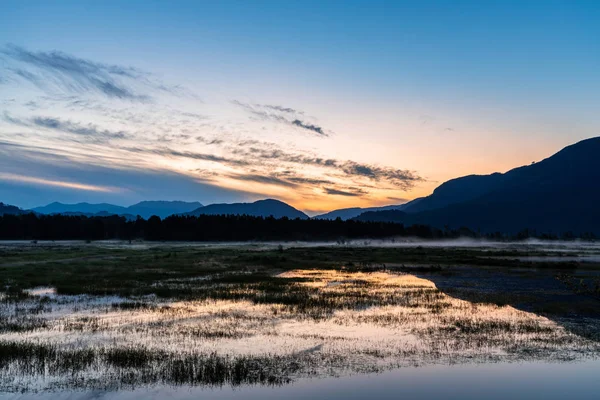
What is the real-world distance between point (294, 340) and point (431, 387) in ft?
25.8

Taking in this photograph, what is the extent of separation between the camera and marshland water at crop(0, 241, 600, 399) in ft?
52.9

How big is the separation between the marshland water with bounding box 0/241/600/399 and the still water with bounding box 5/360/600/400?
0.22 ft

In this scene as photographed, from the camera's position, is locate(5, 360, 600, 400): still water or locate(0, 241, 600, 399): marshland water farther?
locate(0, 241, 600, 399): marshland water

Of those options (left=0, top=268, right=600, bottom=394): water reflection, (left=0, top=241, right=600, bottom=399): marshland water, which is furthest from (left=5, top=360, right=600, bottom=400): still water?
(left=0, top=268, right=600, bottom=394): water reflection

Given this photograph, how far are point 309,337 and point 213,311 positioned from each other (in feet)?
31.3

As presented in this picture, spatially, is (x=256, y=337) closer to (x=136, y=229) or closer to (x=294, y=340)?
(x=294, y=340)

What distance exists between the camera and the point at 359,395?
15.4 m

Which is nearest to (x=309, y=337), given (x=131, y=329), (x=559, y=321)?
(x=131, y=329)

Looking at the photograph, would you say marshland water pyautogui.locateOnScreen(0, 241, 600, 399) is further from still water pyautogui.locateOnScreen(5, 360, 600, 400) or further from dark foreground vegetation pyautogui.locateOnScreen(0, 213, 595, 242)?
dark foreground vegetation pyautogui.locateOnScreen(0, 213, 595, 242)

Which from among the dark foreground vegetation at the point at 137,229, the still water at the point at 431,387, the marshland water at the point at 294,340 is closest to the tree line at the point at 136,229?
the dark foreground vegetation at the point at 137,229

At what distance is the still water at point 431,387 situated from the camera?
15070 mm

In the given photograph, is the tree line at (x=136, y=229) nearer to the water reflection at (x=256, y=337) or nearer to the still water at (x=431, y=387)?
the water reflection at (x=256, y=337)

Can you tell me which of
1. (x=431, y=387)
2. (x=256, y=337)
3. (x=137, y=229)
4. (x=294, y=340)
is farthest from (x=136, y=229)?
(x=431, y=387)

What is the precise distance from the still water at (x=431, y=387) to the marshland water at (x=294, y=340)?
0.22 ft
